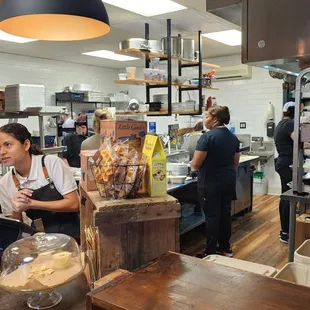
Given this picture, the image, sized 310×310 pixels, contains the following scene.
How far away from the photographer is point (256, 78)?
706 cm

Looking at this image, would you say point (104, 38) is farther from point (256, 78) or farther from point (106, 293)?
point (106, 293)

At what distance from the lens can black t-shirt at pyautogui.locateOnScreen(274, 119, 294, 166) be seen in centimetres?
421

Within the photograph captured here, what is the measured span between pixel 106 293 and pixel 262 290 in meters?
0.42

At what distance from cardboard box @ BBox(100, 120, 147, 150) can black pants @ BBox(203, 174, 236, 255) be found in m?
2.11

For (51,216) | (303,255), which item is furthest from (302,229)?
(51,216)

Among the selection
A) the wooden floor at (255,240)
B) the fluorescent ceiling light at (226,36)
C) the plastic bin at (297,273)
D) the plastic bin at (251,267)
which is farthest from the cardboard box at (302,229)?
the fluorescent ceiling light at (226,36)

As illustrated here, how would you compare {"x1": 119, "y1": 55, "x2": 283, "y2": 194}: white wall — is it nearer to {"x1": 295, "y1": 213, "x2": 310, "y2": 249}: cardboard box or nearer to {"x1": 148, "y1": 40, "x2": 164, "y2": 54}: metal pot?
{"x1": 148, "y1": 40, "x2": 164, "y2": 54}: metal pot

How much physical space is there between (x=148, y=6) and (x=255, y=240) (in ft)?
10.3

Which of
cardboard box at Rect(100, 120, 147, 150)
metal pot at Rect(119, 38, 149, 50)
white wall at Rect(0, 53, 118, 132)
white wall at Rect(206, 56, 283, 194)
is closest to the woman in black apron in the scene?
cardboard box at Rect(100, 120, 147, 150)

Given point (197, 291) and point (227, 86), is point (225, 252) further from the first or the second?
point (227, 86)

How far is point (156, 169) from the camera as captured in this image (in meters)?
1.39

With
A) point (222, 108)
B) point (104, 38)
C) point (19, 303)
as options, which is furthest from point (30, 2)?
point (104, 38)

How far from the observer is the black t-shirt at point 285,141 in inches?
166

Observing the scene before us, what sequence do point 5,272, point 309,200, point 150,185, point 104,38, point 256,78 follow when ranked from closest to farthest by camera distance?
point 5,272
point 150,185
point 309,200
point 104,38
point 256,78
